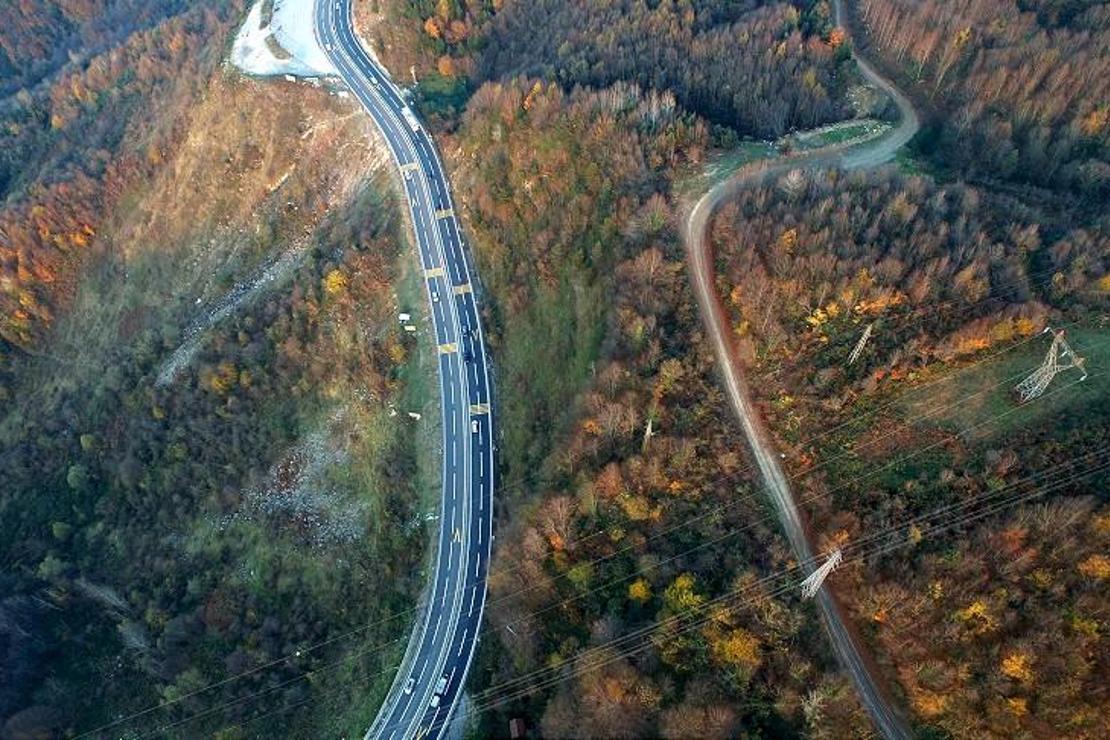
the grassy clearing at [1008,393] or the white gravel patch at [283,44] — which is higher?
the white gravel patch at [283,44]

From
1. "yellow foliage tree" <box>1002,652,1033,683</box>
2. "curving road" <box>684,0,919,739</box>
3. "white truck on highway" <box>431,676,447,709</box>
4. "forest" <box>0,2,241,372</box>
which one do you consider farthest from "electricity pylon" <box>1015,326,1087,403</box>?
"forest" <box>0,2,241,372</box>

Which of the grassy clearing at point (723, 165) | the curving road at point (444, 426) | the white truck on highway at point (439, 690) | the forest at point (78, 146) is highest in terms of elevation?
the forest at point (78, 146)

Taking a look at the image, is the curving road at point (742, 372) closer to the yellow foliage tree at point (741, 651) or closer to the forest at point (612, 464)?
the forest at point (612, 464)

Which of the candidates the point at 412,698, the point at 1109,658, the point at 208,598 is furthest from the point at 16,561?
the point at 1109,658

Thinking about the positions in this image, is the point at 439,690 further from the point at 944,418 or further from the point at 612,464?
the point at 944,418

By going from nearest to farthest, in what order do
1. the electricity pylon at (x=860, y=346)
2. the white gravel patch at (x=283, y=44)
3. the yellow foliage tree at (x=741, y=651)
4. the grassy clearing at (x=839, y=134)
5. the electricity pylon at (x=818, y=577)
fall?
the electricity pylon at (x=818, y=577) → the yellow foliage tree at (x=741, y=651) → the electricity pylon at (x=860, y=346) → the grassy clearing at (x=839, y=134) → the white gravel patch at (x=283, y=44)

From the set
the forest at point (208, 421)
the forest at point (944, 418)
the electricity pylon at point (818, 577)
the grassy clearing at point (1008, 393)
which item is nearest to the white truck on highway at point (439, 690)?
the forest at point (208, 421)

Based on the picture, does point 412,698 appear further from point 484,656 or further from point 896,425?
point 896,425
